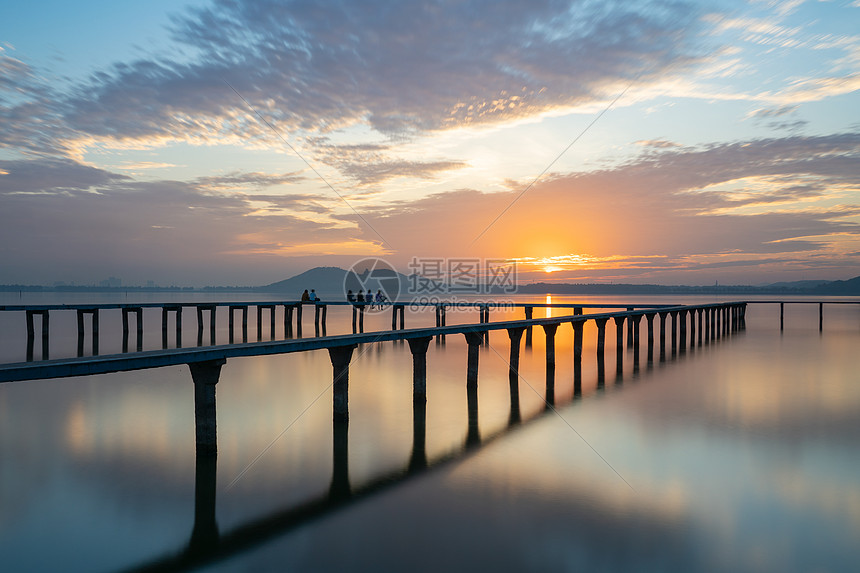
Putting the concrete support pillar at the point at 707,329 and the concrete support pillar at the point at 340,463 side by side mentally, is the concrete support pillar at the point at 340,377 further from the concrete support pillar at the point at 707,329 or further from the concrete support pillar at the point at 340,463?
the concrete support pillar at the point at 707,329

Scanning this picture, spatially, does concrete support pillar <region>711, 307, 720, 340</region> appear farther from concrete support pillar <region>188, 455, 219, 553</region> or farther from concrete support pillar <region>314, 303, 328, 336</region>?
concrete support pillar <region>188, 455, 219, 553</region>

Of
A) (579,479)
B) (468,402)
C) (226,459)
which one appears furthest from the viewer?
(468,402)

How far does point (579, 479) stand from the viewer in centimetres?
980

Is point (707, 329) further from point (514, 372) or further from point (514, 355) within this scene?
point (514, 372)

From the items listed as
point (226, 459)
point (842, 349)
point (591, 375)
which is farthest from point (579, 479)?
point (842, 349)

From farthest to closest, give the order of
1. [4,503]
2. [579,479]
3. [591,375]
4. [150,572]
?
[591,375]
[579,479]
[4,503]
[150,572]

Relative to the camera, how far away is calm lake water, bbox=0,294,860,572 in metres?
7.04

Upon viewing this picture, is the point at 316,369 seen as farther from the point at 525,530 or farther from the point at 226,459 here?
the point at 525,530

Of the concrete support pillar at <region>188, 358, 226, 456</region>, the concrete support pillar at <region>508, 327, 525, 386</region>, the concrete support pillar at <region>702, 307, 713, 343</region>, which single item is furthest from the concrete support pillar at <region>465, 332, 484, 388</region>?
the concrete support pillar at <region>702, 307, 713, 343</region>

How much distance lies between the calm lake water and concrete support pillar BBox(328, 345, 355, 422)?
604 mm

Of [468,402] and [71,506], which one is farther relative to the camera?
[468,402]

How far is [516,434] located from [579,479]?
2.92 metres

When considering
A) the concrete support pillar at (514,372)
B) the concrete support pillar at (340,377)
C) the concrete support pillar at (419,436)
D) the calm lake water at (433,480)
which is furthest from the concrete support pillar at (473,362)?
the concrete support pillar at (340,377)

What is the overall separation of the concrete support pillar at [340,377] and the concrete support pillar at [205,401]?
9.56 ft
